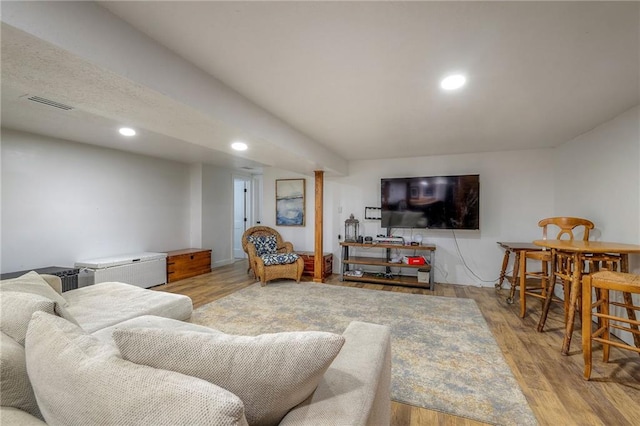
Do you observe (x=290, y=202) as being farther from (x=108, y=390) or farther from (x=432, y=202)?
(x=108, y=390)

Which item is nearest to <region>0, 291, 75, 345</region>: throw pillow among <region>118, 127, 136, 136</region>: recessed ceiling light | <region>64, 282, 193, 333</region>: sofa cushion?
<region>64, 282, 193, 333</region>: sofa cushion

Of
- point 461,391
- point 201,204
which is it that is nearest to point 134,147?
point 201,204

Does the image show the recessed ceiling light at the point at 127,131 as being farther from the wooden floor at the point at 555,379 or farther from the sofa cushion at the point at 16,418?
the wooden floor at the point at 555,379

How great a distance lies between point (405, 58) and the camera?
1.74 metres

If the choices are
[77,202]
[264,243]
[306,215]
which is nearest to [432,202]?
[306,215]

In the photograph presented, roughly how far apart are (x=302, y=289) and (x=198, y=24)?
11.5 ft

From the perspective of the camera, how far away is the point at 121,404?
59 cm

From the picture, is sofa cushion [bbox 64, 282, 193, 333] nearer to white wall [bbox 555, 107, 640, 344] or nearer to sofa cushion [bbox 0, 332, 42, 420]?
sofa cushion [bbox 0, 332, 42, 420]

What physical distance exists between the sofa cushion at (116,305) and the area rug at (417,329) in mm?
600

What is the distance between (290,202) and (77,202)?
3347 millimetres

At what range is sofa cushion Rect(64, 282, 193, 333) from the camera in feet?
6.29

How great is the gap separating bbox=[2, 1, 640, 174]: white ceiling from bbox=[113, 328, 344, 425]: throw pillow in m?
1.43

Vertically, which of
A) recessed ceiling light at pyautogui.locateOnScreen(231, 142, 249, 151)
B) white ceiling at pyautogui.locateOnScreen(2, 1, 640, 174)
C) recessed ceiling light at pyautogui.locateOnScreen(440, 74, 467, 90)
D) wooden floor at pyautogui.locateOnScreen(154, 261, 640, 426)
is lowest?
wooden floor at pyautogui.locateOnScreen(154, 261, 640, 426)

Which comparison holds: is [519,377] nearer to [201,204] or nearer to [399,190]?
[399,190]
